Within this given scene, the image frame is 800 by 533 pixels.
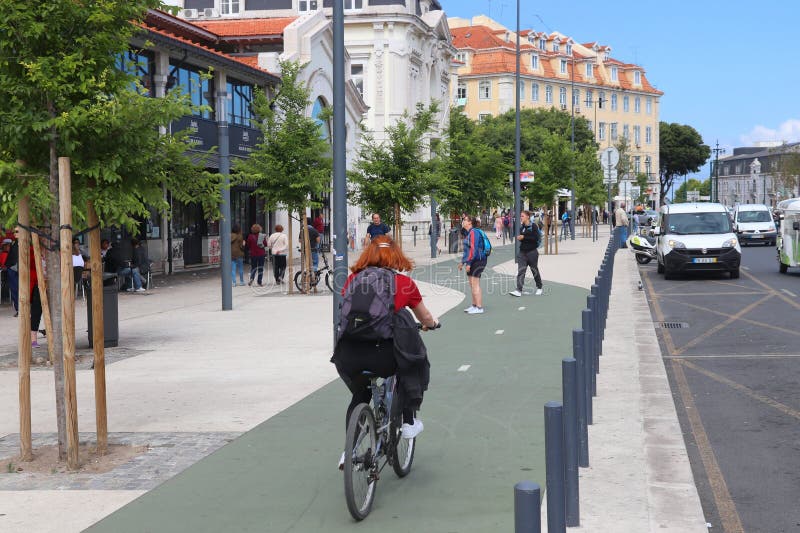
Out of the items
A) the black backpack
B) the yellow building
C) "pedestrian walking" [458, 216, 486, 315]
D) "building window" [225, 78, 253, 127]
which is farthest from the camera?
the yellow building

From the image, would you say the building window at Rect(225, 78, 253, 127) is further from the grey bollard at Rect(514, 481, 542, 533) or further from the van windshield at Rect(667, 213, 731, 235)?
the grey bollard at Rect(514, 481, 542, 533)

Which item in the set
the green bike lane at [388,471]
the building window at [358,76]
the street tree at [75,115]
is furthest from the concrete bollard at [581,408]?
the building window at [358,76]

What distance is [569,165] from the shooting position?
40094 millimetres

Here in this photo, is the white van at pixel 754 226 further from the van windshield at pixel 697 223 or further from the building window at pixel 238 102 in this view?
the building window at pixel 238 102

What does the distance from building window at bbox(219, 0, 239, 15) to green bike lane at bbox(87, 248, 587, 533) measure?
46740mm

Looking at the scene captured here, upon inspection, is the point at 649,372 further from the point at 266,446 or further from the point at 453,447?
the point at 266,446

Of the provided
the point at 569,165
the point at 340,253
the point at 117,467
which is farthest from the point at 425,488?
the point at 569,165

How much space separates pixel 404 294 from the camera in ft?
20.4

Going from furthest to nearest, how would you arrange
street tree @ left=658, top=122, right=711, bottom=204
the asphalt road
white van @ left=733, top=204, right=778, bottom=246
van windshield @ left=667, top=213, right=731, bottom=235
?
street tree @ left=658, top=122, right=711, bottom=204
white van @ left=733, top=204, right=778, bottom=246
van windshield @ left=667, top=213, right=731, bottom=235
the asphalt road

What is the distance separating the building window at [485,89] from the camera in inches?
4056

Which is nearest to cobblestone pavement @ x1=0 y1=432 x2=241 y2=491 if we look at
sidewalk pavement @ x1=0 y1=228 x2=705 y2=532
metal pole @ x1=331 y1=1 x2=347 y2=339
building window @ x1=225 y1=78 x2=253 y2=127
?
sidewalk pavement @ x1=0 y1=228 x2=705 y2=532

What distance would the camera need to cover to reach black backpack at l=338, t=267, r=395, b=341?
609cm

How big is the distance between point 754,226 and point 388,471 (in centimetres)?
4247

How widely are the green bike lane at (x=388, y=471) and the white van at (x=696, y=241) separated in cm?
1468
